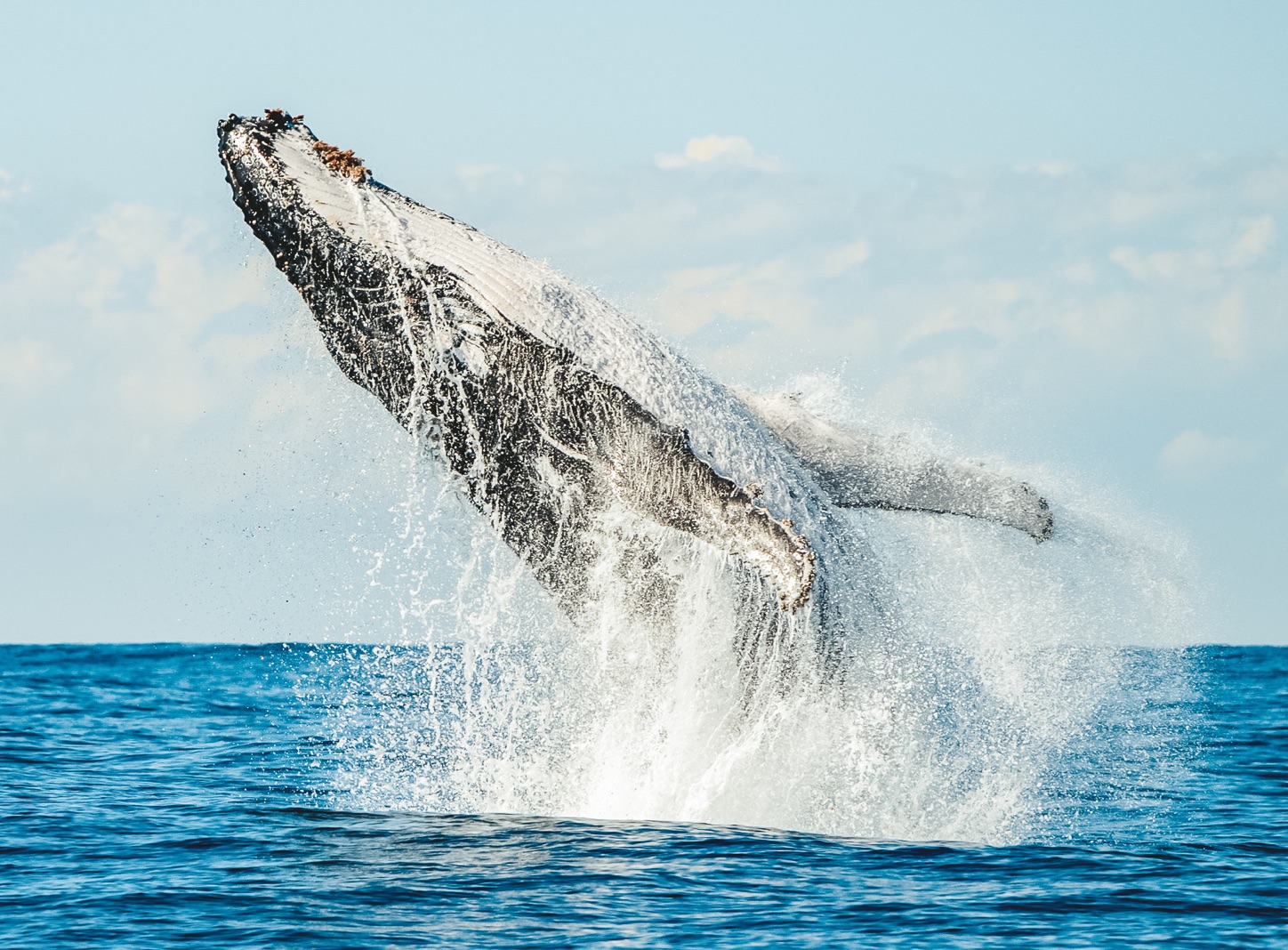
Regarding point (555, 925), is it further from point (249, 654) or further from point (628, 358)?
point (249, 654)

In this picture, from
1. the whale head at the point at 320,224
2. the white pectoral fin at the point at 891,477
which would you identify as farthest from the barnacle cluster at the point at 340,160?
the white pectoral fin at the point at 891,477

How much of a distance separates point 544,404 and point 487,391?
1.34 ft

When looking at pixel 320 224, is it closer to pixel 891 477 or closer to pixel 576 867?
pixel 576 867

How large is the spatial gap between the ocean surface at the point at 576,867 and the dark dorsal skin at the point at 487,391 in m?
2.15

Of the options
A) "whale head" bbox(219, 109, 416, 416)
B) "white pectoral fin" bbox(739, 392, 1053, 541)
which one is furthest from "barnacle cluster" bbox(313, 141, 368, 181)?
"white pectoral fin" bbox(739, 392, 1053, 541)

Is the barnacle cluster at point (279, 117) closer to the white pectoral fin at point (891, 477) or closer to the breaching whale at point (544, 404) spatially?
the breaching whale at point (544, 404)

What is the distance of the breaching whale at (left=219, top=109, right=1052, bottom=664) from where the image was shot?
8.88 meters

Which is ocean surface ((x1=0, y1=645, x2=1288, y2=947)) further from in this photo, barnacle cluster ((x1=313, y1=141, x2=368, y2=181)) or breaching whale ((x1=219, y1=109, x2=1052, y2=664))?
barnacle cluster ((x1=313, y1=141, x2=368, y2=181))

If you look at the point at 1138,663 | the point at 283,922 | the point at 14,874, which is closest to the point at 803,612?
the point at 283,922

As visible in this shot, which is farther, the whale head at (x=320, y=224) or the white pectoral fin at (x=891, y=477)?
the white pectoral fin at (x=891, y=477)

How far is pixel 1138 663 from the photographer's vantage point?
4662cm

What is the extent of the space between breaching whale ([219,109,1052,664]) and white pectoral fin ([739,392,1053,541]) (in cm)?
78

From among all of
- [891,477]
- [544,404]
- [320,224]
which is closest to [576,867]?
[544,404]

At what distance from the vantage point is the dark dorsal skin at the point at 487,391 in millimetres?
8797
